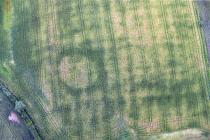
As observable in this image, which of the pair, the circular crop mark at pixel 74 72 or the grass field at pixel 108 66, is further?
the circular crop mark at pixel 74 72

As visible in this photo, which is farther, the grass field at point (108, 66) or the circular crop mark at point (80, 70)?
the circular crop mark at point (80, 70)

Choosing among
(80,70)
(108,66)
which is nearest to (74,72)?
(80,70)

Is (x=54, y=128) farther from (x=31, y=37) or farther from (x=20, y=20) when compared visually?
(x=20, y=20)

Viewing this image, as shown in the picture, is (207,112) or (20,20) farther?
(20,20)

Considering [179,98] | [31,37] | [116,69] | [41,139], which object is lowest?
[41,139]

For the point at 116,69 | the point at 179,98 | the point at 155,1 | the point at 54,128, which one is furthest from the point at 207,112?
the point at 54,128

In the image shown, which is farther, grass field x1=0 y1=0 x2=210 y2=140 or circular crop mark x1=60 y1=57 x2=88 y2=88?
circular crop mark x1=60 y1=57 x2=88 y2=88

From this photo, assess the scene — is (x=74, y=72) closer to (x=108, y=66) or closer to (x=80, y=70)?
(x=80, y=70)

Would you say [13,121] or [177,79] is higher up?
[177,79]
